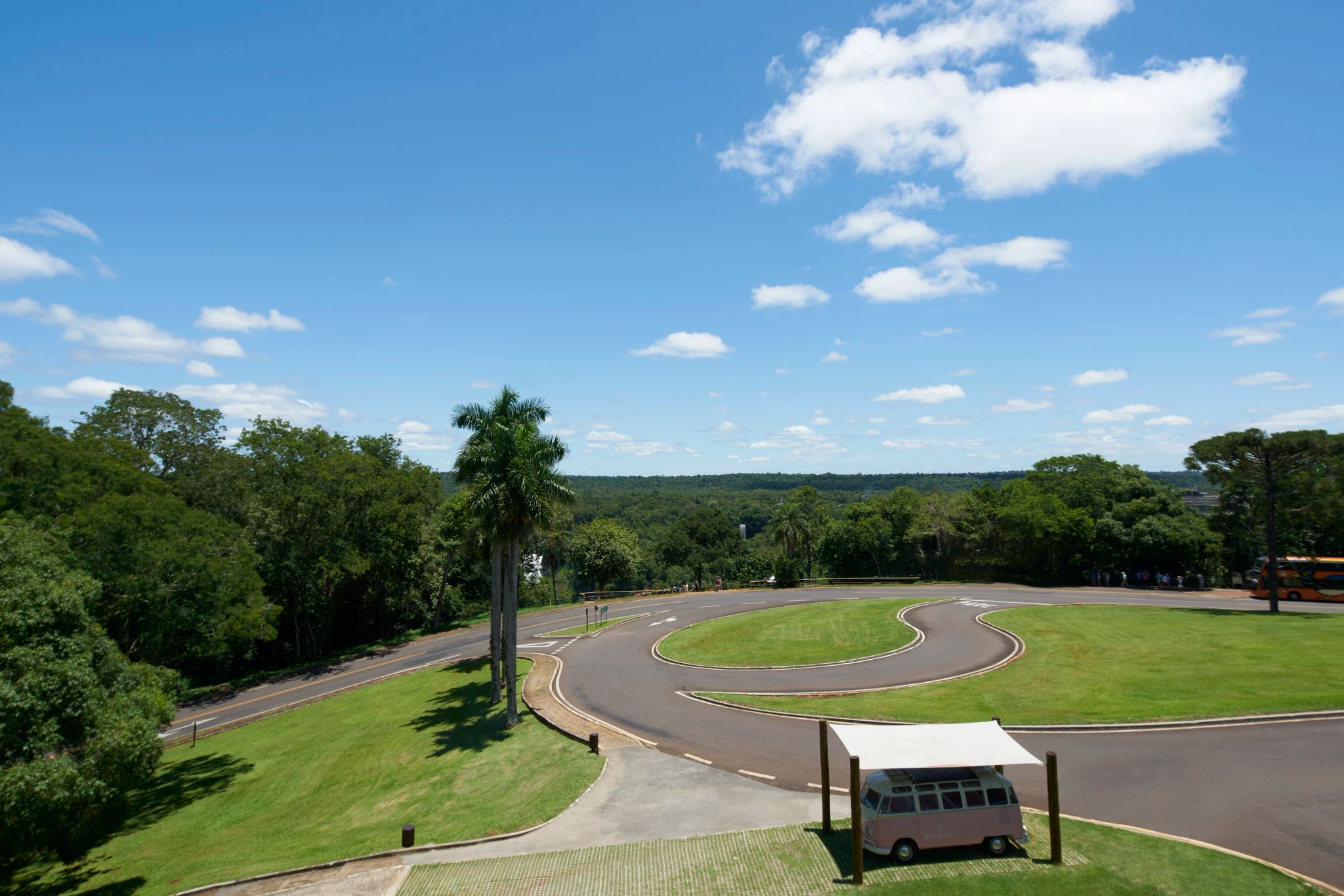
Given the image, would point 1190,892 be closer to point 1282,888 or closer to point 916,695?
point 1282,888

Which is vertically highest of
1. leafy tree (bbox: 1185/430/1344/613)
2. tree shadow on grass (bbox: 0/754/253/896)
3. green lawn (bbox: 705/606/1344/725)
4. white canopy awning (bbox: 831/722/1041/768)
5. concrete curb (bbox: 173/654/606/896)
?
leafy tree (bbox: 1185/430/1344/613)

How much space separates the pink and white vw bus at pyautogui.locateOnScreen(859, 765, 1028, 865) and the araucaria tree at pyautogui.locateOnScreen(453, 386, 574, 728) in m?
17.3

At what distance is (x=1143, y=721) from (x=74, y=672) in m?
31.5

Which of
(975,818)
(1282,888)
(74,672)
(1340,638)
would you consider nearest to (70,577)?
(74,672)

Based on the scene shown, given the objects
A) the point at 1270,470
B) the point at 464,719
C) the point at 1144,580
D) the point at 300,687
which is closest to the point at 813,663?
the point at 464,719

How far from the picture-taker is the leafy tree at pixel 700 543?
330 ft

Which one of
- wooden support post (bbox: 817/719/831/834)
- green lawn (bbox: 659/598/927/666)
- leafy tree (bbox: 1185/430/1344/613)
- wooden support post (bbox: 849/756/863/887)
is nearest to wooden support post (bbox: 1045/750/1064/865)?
wooden support post (bbox: 849/756/863/887)

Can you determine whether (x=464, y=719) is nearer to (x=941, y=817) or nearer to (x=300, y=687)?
(x=300, y=687)

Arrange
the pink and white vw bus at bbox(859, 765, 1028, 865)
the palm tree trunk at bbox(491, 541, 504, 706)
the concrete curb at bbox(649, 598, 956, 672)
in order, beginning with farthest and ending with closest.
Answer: the concrete curb at bbox(649, 598, 956, 672) < the palm tree trunk at bbox(491, 541, 504, 706) < the pink and white vw bus at bbox(859, 765, 1028, 865)

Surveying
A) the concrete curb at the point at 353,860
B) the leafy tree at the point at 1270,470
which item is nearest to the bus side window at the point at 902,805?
the concrete curb at the point at 353,860

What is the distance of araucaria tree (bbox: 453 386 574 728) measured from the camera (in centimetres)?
2752

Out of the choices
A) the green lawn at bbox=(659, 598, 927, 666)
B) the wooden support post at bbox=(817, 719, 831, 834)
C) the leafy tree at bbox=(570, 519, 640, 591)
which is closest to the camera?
the wooden support post at bbox=(817, 719, 831, 834)

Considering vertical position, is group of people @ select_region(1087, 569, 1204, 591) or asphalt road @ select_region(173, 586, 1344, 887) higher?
group of people @ select_region(1087, 569, 1204, 591)

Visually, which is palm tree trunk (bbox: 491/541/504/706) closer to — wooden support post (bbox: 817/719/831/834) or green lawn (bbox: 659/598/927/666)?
green lawn (bbox: 659/598/927/666)
